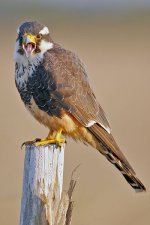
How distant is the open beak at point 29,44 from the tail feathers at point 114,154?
70cm

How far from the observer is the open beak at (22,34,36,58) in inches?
238

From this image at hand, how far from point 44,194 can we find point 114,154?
4.38 ft

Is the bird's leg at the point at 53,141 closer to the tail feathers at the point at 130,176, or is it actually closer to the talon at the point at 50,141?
the talon at the point at 50,141

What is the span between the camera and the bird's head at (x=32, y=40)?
19.9 feet

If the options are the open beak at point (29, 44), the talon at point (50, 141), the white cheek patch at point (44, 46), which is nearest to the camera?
the talon at point (50, 141)

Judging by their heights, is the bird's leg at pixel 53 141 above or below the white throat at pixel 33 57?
below

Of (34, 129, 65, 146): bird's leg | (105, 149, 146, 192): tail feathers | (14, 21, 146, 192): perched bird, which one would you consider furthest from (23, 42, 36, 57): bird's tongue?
(105, 149, 146, 192): tail feathers

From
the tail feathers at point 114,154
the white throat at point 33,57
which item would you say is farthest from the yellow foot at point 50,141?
the white throat at point 33,57

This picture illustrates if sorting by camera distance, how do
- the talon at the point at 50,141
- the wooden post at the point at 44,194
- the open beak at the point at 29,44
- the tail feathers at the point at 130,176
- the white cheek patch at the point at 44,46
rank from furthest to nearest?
1. the white cheek patch at the point at 44,46
2. the open beak at the point at 29,44
3. the tail feathers at the point at 130,176
4. the talon at the point at 50,141
5. the wooden post at the point at 44,194

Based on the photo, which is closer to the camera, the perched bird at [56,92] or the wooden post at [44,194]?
the wooden post at [44,194]

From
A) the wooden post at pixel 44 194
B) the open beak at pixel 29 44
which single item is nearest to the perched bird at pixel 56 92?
the open beak at pixel 29 44

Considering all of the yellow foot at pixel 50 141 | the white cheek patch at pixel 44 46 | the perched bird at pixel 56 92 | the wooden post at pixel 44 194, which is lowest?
the wooden post at pixel 44 194

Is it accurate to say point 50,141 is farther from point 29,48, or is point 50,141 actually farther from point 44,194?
point 44,194

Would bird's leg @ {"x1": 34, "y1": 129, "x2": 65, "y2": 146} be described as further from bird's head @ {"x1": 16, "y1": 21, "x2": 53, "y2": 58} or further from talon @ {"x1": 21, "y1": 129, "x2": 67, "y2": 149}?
bird's head @ {"x1": 16, "y1": 21, "x2": 53, "y2": 58}
